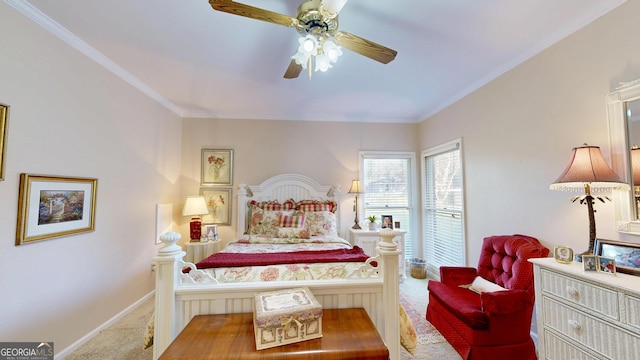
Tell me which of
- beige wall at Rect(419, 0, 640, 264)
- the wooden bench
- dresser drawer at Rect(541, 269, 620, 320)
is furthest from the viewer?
beige wall at Rect(419, 0, 640, 264)

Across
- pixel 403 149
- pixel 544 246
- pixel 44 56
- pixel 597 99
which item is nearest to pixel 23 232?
pixel 44 56

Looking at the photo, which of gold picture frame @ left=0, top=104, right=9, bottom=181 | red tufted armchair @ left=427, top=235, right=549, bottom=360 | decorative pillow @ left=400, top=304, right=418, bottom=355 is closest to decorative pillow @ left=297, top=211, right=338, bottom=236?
red tufted armchair @ left=427, top=235, right=549, bottom=360

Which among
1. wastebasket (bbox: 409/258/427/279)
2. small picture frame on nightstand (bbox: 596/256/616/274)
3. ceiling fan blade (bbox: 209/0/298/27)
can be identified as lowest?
wastebasket (bbox: 409/258/427/279)

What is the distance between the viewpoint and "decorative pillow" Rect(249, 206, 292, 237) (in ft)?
11.4

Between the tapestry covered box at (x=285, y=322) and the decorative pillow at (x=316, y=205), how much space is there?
8.37 ft

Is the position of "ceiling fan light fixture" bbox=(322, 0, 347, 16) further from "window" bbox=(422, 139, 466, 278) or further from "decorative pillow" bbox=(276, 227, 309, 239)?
"window" bbox=(422, 139, 466, 278)

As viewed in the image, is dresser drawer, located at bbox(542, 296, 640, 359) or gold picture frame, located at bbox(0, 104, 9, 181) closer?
dresser drawer, located at bbox(542, 296, 640, 359)

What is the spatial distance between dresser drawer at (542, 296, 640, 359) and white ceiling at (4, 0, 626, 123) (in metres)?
1.99

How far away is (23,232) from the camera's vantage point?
179 centimetres

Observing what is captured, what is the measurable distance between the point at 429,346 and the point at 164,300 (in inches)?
83.8

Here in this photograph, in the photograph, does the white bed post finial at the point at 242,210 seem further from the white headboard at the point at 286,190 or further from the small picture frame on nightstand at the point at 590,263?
the small picture frame on nightstand at the point at 590,263

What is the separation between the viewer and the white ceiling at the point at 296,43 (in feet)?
5.83

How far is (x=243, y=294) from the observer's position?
150cm

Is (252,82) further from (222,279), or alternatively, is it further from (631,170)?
(631,170)
